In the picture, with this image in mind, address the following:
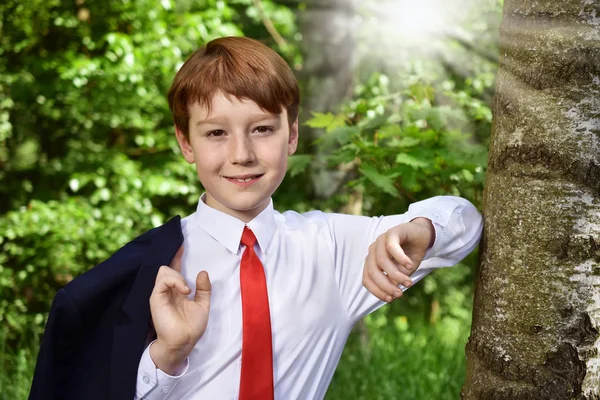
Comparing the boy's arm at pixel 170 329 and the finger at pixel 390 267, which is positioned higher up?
the finger at pixel 390 267

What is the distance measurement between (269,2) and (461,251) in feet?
18.9

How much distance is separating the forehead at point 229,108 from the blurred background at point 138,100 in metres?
3.05

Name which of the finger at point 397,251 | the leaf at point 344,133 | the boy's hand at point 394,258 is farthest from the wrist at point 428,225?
the leaf at point 344,133

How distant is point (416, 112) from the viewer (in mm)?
2768

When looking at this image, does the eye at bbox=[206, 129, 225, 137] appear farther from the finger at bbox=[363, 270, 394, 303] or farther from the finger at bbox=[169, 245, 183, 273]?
the finger at bbox=[363, 270, 394, 303]

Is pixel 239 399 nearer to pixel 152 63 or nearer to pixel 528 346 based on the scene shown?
pixel 528 346

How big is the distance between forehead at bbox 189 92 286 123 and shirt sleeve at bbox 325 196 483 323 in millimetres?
434

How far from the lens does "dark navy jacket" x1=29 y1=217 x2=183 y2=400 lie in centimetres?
171

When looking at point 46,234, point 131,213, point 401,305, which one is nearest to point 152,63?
point 131,213

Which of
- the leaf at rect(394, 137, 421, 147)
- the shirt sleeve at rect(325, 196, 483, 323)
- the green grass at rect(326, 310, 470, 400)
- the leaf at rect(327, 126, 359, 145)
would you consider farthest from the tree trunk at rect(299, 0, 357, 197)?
the shirt sleeve at rect(325, 196, 483, 323)

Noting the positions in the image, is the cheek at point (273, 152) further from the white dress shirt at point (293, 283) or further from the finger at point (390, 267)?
the finger at point (390, 267)

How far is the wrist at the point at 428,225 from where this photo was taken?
1.80 meters

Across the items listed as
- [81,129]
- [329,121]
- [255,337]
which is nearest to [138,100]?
[81,129]

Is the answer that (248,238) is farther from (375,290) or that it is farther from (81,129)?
(81,129)
